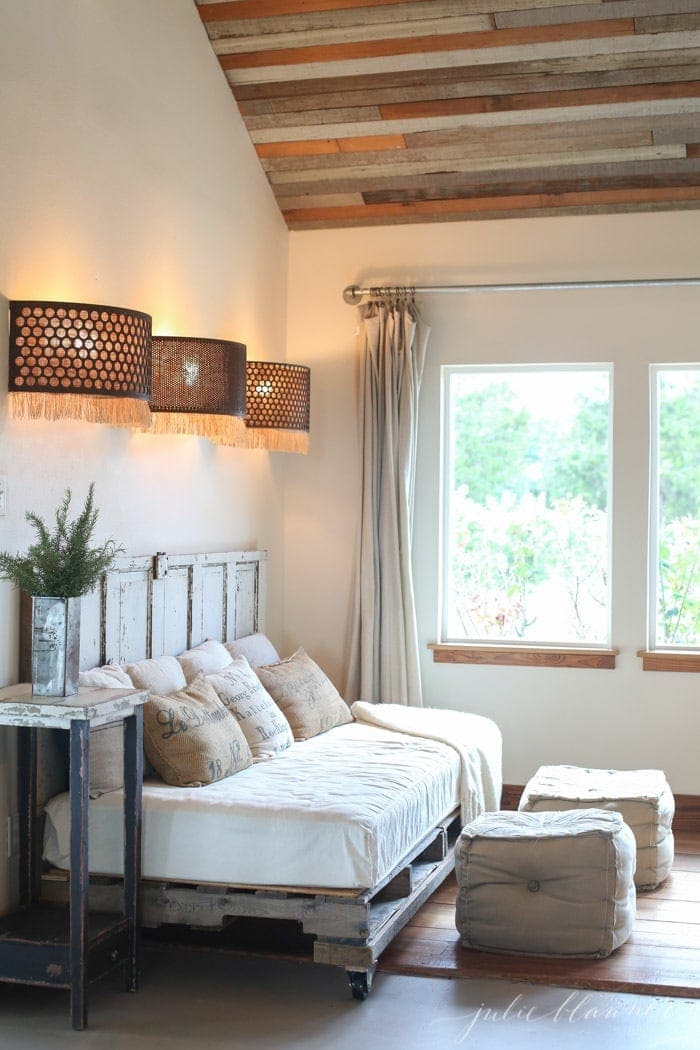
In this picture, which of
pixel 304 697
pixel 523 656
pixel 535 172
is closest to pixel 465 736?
pixel 304 697

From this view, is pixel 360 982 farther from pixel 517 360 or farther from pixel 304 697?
pixel 517 360

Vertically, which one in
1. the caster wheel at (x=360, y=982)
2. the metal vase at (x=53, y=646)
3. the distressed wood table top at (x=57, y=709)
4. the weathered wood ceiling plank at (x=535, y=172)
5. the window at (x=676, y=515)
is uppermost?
the weathered wood ceiling plank at (x=535, y=172)

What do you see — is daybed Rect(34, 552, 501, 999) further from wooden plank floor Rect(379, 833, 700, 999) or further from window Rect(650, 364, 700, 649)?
window Rect(650, 364, 700, 649)

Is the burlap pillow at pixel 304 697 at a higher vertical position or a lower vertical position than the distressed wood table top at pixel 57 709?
lower

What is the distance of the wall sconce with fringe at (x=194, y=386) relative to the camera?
13.3 ft

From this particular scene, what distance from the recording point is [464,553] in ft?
18.3

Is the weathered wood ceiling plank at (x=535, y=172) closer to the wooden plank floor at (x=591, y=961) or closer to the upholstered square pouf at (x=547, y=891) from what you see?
the upholstered square pouf at (x=547, y=891)

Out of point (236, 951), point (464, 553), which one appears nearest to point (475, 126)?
point (464, 553)

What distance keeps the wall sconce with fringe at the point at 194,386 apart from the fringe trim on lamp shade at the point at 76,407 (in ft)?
1.65

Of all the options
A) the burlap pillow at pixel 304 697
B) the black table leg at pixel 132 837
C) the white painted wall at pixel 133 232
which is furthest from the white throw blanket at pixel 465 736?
the black table leg at pixel 132 837

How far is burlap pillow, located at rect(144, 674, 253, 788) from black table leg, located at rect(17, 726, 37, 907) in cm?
38

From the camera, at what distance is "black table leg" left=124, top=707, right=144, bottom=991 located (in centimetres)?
328

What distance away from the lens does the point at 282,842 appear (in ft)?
10.7

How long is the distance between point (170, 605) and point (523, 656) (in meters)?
1.77
